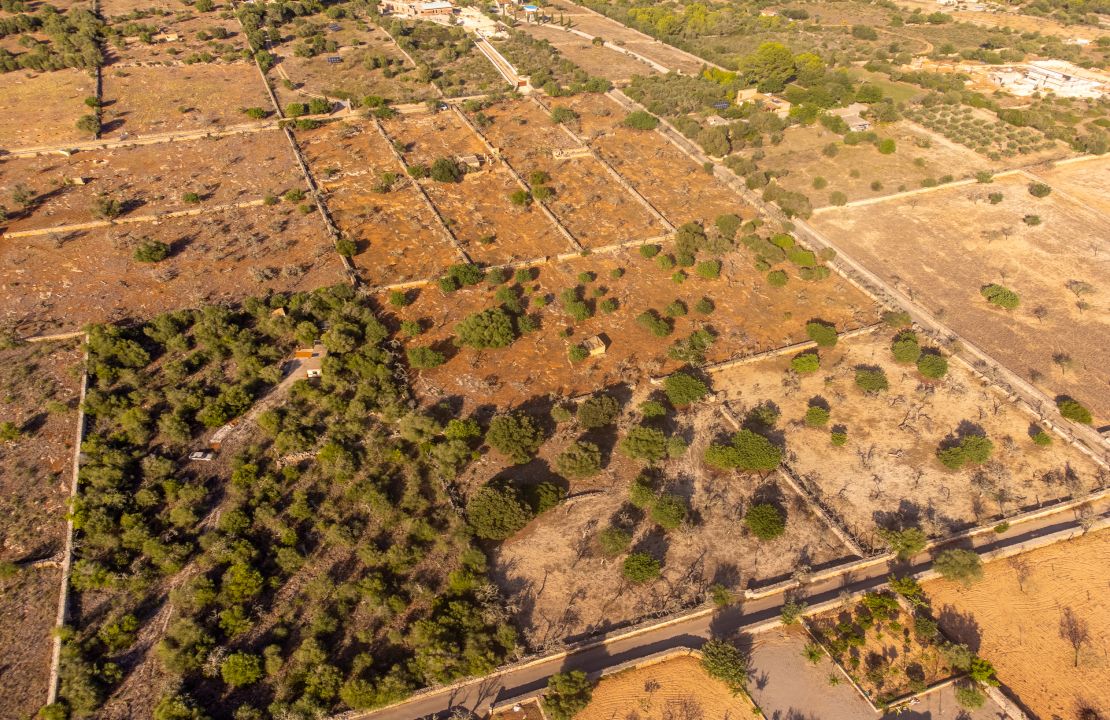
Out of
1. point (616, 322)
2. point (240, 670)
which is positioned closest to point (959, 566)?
point (616, 322)

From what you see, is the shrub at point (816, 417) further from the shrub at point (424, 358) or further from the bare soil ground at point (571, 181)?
the shrub at point (424, 358)

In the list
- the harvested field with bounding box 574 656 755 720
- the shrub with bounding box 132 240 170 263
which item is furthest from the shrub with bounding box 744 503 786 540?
the shrub with bounding box 132 240 170 263

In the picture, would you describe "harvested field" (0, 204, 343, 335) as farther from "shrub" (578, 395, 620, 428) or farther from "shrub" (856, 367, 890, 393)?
"shrub" (856, 367, 890, 393)

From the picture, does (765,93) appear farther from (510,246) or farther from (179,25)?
(179,25)

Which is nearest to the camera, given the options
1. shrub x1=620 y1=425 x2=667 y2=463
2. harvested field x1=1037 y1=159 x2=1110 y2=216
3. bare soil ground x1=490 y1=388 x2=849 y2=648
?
bare soil ground x1=490 y1=388 x2=849 y2=648

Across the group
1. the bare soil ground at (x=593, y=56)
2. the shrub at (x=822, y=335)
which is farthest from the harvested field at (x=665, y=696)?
the bare soil ground at (x=593, y=56)

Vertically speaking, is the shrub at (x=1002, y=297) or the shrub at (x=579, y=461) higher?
the shrub at (x=1002, y=297)
